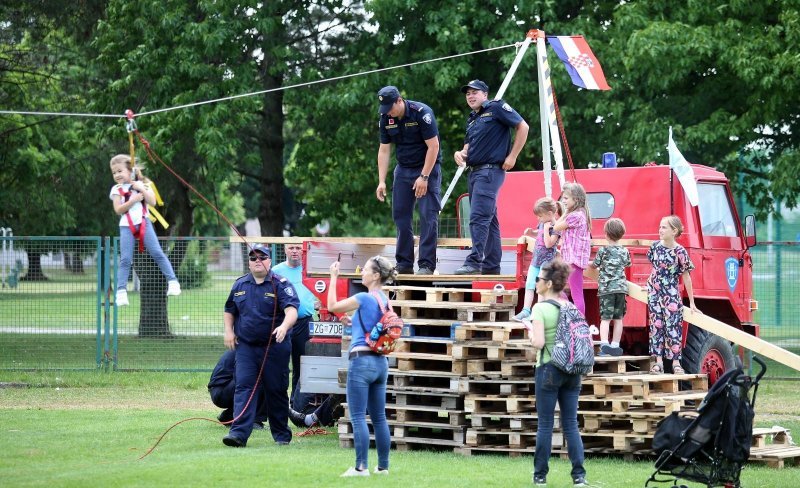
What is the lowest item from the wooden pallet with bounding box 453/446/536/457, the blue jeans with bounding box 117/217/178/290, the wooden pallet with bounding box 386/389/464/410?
the wooden pallet with bounding box 453/446/536/457

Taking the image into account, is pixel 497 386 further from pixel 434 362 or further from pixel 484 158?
pixel 484 158

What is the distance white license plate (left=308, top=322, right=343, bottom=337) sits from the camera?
40.4 feet

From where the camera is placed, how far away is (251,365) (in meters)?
11.1

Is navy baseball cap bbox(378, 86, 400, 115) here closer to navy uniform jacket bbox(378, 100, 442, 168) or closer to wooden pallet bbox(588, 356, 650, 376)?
navy uniform jacket bbox(378, 100, 442, 168)

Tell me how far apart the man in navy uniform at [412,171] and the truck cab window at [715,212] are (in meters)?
3.51

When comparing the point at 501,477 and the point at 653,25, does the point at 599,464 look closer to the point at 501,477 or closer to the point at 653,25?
the point at 501,477

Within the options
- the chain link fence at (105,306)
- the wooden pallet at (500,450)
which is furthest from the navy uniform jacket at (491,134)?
the chain link fence at (105,306)

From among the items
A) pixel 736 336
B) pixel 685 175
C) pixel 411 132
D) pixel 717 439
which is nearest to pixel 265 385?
pixel 411 132

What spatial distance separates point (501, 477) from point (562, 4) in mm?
13578

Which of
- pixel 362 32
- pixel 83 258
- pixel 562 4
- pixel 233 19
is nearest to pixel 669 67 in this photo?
pixel 562 4

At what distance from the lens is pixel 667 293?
38.9 ft

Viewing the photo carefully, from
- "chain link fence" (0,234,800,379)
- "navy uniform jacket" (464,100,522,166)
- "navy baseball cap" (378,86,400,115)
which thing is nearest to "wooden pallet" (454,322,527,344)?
"navy uniform jacket" (464,100,522,166)

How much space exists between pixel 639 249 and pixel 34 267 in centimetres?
1044

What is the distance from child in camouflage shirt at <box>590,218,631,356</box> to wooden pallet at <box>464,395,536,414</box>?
134 centimetres
